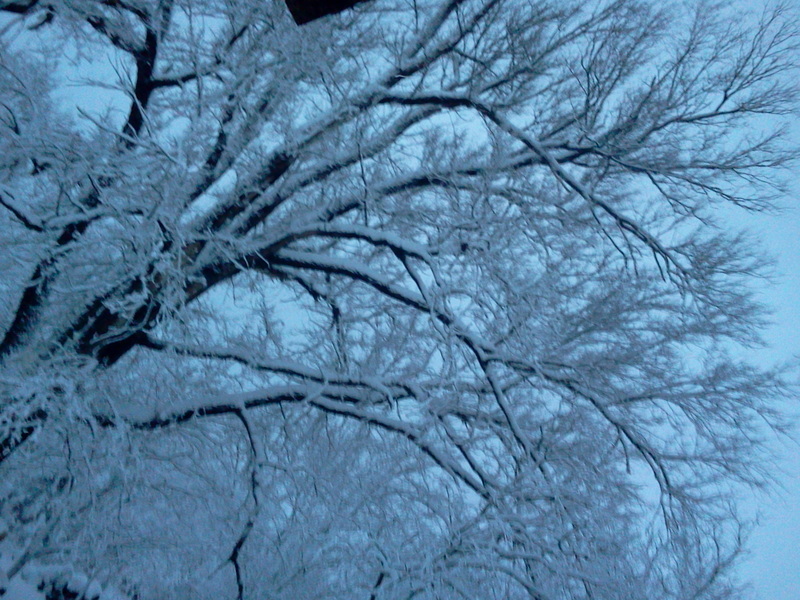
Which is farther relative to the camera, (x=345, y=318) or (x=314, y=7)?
(x=345, y=318)

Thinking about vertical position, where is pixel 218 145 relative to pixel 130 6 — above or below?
below

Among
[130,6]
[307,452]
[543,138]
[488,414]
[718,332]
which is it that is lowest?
[307,452]

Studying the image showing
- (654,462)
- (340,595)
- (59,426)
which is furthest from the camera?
(340,595)

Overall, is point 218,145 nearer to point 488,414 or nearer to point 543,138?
point 543,138

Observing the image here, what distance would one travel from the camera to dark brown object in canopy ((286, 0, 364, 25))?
3.54 meters

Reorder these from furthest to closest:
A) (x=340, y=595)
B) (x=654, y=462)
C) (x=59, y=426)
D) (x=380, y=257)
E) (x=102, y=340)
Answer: (x=380, y=257)
(x=340, y=595)
(x=654, y=462)
(x=102, y=340)
(x=59, y=426)

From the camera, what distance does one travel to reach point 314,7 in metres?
3.61

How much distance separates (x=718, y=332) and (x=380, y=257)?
446 centimetres

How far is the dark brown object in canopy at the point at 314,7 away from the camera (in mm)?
3543

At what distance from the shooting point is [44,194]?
6.74 metres

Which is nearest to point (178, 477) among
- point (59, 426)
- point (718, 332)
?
point (59, 426)

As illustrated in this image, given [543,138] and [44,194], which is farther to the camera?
[543,138]

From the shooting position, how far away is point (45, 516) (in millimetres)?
5781

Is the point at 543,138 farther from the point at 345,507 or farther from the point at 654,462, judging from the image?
the point at 345,507
